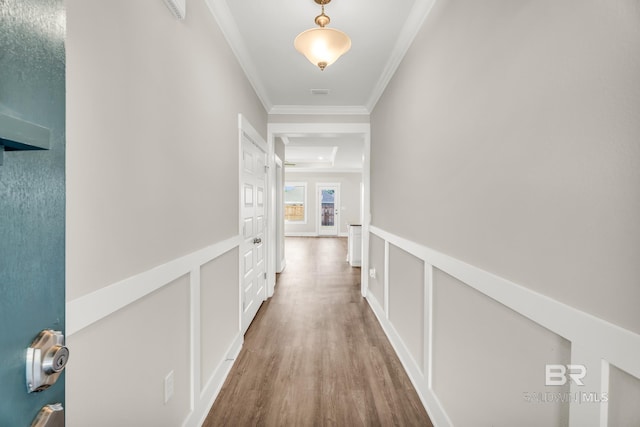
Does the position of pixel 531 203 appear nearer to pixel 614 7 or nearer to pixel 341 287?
pixel 614 7

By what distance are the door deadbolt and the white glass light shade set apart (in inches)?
70.5

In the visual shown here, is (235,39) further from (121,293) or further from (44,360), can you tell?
(44,360)

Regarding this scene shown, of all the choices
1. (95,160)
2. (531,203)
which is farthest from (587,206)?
(95,160)

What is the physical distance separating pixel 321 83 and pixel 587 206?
283cm

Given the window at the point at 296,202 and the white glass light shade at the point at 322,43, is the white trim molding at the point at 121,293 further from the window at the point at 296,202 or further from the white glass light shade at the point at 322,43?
the window at the point at 296,202

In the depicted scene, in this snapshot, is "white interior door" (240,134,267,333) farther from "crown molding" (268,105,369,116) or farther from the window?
the window

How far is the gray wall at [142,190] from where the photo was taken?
877 millimetres

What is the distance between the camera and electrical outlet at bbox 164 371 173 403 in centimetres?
135

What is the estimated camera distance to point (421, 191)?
2.02 m

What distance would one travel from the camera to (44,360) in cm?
45

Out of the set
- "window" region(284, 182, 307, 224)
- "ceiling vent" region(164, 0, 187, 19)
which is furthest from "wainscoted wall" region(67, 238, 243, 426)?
"window" region(284, 182, 307, 224)

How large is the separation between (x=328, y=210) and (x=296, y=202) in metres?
1.24

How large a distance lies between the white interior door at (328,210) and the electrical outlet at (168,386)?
9.99 meters

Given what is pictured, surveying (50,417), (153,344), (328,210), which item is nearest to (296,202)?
(328,210)
